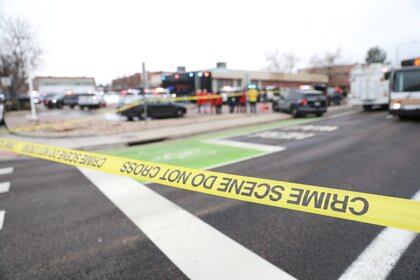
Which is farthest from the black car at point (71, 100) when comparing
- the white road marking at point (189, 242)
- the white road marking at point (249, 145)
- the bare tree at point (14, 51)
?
the white road marking at point (189, 242)

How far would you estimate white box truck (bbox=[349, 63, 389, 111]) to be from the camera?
2256 cm

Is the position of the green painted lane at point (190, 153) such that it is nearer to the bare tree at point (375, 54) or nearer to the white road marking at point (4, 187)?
the white road marking at point (4, 187)

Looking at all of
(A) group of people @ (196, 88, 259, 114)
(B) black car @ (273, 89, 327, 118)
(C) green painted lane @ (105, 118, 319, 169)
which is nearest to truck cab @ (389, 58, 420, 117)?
(B) black car @ (273, 89, 327, 118)

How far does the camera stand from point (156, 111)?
2061 cm

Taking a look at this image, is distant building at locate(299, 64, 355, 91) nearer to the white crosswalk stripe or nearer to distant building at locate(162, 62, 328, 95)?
distant building at locate(162, 62, 328, 95)

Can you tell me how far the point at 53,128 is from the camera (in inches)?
632

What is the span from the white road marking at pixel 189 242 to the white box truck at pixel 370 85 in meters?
20.6

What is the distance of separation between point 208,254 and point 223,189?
930 mm

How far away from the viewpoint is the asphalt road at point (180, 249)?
3568 mm

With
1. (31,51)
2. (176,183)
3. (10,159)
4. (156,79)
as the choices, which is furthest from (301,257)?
(156,79)

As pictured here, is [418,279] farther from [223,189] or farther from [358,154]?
[358,154]

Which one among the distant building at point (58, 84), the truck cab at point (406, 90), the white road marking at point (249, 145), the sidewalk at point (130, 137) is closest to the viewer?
the white road marking at point (249, 145)

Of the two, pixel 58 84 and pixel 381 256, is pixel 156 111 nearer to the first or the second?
pixel 381 256

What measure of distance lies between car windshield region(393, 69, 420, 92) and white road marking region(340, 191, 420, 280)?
13129mm
